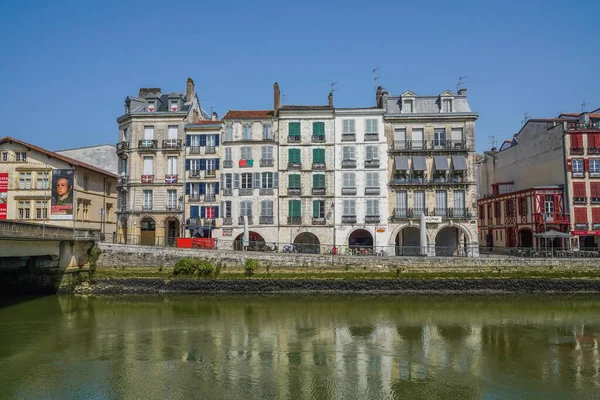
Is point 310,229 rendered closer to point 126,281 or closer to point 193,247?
point 193,247

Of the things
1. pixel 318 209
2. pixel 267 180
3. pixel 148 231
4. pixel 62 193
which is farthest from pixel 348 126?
pixel 62 193

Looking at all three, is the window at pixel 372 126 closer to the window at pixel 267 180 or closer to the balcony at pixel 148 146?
the window at pixel 267 180

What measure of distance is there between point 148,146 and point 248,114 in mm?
9316

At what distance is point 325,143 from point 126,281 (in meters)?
19.7

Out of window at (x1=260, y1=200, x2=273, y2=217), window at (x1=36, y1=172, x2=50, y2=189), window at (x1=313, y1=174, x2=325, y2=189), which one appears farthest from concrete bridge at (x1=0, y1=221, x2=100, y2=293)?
window at (x1=313, y1=174, x2=325, y2=189)

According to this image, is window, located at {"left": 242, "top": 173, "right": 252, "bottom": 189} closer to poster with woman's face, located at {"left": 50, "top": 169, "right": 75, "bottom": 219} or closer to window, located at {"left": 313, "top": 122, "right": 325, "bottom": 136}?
window, located at {"left": 313, "top": 122, "right": 325, "bottom": 136}

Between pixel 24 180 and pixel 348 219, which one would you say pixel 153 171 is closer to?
pixel 24 180

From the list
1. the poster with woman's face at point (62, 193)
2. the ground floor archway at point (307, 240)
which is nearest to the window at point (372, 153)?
the ground floor archway at point (307, 240)

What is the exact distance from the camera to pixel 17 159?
41156 millimetres

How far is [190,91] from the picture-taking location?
4406 cm

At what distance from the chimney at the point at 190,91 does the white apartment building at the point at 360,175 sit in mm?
13688

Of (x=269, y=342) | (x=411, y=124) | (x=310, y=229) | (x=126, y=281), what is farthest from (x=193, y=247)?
(x=411, y=124)

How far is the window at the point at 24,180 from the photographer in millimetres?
40875

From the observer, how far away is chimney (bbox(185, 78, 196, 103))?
4373 centimetres
